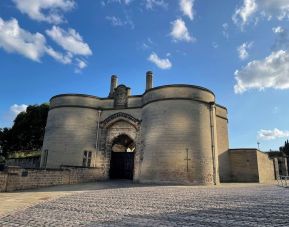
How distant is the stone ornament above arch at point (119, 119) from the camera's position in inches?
837

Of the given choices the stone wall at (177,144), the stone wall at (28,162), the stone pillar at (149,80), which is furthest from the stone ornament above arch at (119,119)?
the stone wall at (28,162)

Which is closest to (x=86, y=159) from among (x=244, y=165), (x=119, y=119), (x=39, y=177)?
(x=119, y=119)

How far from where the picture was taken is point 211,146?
19.2 m

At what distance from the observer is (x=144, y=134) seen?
20.0 metres

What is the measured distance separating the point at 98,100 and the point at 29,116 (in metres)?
19.7

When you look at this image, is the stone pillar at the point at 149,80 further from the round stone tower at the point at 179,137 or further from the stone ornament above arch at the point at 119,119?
the stone ornament above arch at the point at 119,119

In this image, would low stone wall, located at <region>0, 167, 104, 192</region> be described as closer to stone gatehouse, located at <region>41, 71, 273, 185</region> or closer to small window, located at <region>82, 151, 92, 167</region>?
stone gatehouse, located at <region>41, 71, 273, 185</region>

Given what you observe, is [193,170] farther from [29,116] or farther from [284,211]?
[29,116]

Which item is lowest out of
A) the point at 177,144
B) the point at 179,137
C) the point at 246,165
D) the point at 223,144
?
the point at 246,165

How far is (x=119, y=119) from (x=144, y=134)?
3.13 metres

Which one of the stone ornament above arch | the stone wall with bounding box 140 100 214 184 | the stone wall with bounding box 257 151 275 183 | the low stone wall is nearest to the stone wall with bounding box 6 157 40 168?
the stone ornament above arch

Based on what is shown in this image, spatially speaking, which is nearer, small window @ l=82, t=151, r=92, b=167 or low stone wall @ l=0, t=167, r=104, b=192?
Answer: low stone wall @ l=0, t=167, r=104, b=192

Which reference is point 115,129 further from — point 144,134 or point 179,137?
point 179,137

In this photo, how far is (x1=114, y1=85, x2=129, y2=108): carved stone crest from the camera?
74.3ft
